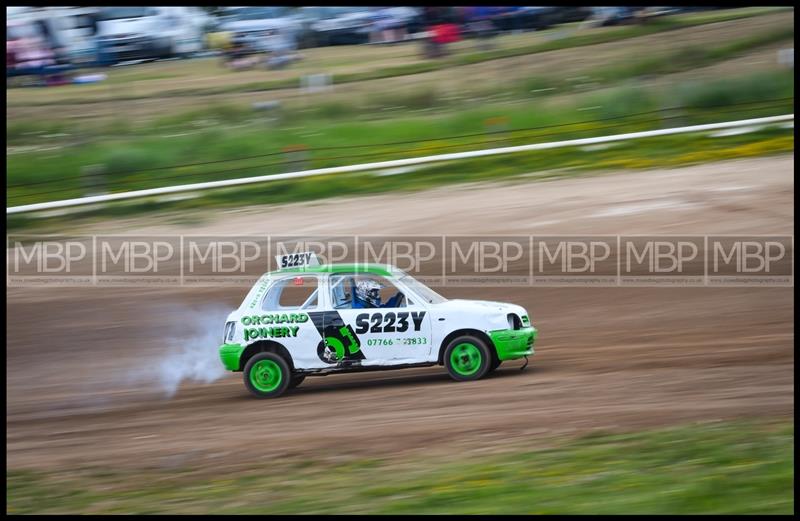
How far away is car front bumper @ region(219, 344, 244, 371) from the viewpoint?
983 cm

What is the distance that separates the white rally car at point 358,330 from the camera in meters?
9.52

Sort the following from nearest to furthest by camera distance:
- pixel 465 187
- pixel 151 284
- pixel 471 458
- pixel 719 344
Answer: pixel 471 458 → pixel 719 344 → pixel 151 284 → pixel 465 187

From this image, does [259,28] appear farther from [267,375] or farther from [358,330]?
[358,330]

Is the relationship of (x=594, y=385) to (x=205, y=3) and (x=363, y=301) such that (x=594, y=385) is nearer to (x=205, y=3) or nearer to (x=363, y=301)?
(x=363, y=301)

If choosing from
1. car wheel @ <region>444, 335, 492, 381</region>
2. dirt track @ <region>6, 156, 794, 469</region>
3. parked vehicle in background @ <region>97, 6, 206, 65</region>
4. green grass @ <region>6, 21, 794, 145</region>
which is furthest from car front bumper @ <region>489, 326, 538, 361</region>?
parked vehicle in background @ <region>97, 6, 206, 65</region>

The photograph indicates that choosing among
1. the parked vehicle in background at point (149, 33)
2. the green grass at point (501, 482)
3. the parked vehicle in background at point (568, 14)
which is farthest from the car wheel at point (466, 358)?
the parked vehicle in background at point (149, 33)

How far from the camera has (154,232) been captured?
15586mm

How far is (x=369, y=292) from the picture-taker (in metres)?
9.80

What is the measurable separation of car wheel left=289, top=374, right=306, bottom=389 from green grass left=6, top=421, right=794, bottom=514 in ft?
7.19

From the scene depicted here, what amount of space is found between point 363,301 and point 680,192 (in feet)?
26.1

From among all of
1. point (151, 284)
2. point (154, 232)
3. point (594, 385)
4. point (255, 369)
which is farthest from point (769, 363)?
point (154, 232)

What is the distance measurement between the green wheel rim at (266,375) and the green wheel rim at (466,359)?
1.93 m

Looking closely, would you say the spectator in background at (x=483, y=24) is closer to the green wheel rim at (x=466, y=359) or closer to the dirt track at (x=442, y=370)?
the dirt track at (x=442, y=370)

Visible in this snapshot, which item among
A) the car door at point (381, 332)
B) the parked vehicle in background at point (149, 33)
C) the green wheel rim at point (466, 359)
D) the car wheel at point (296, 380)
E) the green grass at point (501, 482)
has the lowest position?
the green grass at point (501, 482)
